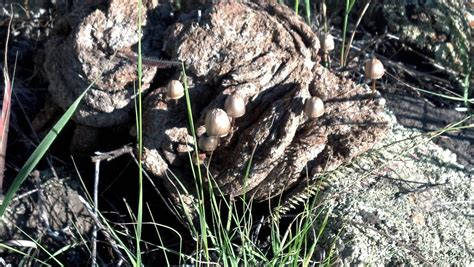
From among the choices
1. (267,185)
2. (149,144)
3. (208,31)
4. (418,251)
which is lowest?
(418,251)

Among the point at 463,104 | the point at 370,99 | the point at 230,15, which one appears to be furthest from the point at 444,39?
the point at 230,15

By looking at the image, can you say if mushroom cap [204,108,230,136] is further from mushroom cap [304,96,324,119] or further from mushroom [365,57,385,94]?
mushroom [365,57,385,94]

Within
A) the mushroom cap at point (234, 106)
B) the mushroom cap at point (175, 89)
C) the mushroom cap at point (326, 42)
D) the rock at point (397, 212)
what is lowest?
the rock at point (397, 212)

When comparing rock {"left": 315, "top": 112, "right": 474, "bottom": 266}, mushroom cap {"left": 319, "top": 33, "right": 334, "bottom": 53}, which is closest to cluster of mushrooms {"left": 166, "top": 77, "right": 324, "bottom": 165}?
rock {"left": 315, "top": 112, "right": 474, "bottom": 266}

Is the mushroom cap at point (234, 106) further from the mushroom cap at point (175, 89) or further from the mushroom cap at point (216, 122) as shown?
the mushroom cap at point (175, 89)

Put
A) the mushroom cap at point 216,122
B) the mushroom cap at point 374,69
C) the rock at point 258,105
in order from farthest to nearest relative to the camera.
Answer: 1. the mushroom cap at point 374,69
2. the rock at point 258,105
3. the mushroom cap at point 216,122

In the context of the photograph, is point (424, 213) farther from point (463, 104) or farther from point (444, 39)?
point (444, 39)

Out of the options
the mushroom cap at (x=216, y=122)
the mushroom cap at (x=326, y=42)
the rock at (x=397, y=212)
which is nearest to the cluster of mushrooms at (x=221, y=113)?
the mushroom cap at (x=216, y=122)

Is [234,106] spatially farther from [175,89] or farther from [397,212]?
[397,212]
